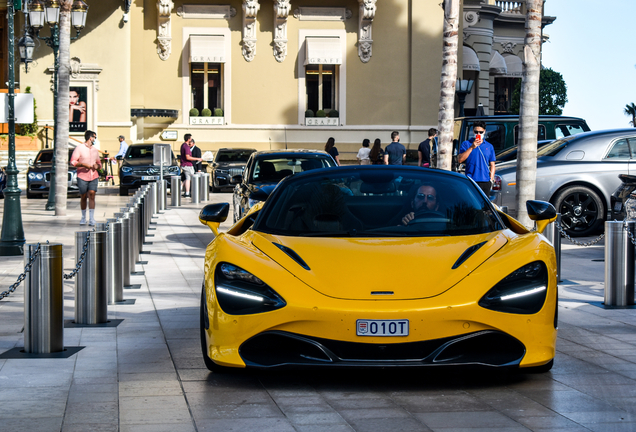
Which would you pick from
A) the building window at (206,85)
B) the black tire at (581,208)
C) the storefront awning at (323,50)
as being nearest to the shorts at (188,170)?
the building window at (206,85)

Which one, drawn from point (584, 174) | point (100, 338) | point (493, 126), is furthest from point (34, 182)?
point (100, 338)

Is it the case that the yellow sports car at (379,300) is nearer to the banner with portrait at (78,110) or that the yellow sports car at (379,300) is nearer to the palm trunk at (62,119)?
the palm trunk at (62,119)

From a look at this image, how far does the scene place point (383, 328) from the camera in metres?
4.97

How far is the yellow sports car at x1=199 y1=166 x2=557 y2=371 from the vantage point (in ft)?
16.4

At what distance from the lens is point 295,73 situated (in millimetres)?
38406

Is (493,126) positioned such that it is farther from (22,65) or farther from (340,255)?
(22,65)

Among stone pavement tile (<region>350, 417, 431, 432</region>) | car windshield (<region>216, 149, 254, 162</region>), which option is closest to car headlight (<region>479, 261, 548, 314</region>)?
stone pavement tile (<region>350, 417, 431, 432</region>)

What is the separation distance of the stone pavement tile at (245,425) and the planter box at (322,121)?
1343 inches

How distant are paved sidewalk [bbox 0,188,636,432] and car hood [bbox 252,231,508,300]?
0.62 metres

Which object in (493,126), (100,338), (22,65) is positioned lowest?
(100,338)

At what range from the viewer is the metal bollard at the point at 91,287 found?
7.51 meters

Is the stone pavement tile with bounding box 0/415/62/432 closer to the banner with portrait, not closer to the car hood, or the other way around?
the car hood

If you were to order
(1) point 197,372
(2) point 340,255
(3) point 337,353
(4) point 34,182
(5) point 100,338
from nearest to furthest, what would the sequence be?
1. (3) point 337,353
2. (2) point 340,255
3. (1) point 197,372
4. (5) point 100,338
5. (4) point 34,182

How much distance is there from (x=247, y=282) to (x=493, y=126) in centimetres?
1759
